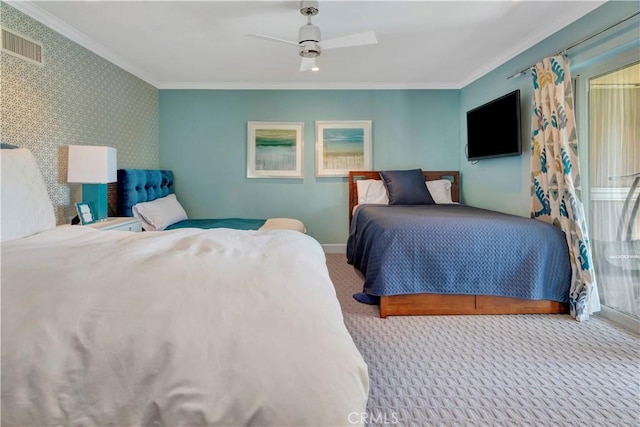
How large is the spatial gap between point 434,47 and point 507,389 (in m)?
3.03

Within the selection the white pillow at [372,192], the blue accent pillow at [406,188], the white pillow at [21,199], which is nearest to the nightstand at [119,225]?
the white pillow at [21,199]

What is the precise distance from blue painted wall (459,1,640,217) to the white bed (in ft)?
9.55

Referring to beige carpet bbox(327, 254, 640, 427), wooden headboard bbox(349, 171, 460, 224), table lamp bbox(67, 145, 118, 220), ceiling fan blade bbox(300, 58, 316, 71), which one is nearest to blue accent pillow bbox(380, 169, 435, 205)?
wooden headboard bbox(349, 171, 460, 224)

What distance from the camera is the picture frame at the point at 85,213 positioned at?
2.62 m

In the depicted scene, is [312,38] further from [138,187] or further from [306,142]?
[138,187]

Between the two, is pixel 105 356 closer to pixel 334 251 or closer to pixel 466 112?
pixel 334 251

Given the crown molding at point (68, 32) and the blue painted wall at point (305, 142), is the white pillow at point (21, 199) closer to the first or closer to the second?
the crown molding at point (68, 32)

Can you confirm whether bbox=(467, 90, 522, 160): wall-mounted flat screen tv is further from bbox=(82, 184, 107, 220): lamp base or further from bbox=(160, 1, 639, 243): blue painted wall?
bbox=(82, 184, 107, 220): lamp base

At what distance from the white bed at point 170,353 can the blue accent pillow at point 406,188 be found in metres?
3.21

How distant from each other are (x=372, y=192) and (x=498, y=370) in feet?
8.91

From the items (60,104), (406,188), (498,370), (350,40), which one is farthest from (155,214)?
(498,370)

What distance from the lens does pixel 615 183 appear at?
2457 millimetres

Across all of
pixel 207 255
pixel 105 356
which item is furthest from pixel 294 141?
pixel 105 356

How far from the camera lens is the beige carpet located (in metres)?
1.49
